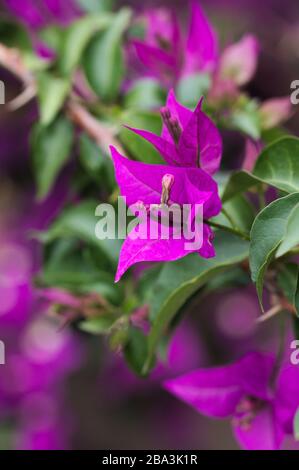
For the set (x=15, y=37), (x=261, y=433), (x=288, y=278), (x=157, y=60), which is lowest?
(x=261, y=433)

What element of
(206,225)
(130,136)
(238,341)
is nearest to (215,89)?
(130,136)

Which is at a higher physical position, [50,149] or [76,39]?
[76,39]

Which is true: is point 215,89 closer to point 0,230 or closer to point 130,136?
point 130,136

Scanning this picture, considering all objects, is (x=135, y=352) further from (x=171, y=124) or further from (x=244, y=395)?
(x=171, y=124)

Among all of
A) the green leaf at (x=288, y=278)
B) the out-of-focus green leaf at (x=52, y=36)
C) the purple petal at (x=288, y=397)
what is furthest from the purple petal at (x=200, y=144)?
the out-of-focus green leaf at (x=52, y=36)

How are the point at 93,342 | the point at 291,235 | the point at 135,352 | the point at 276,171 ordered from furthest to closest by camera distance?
the point at 93,342
the point at 135,352
the point at 276,171
the point at 291,235

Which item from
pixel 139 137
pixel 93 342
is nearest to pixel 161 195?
pixel 139 137

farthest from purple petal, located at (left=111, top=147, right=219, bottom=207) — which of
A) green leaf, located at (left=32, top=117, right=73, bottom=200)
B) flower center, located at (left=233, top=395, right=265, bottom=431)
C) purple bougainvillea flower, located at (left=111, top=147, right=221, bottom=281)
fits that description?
green leaf, located at (left=32, top=117, right=73, bottom=200)
